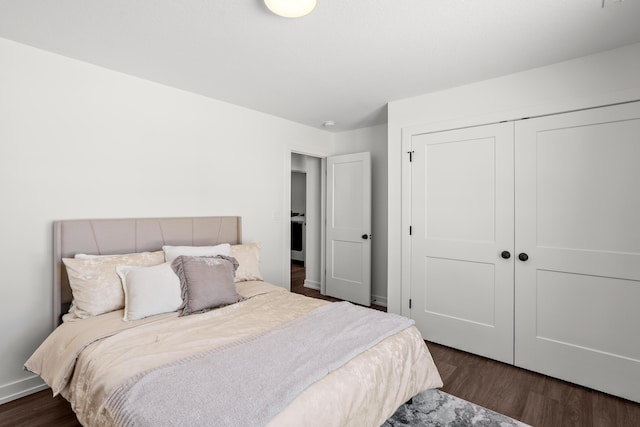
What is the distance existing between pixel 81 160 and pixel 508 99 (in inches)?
136

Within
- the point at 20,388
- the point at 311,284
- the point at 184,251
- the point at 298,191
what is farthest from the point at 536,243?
the point at 298,191

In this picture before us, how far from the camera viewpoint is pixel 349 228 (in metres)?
4.28

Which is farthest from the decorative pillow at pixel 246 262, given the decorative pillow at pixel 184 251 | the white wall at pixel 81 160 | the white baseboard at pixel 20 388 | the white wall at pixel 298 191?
the white wall at pixel 298 191

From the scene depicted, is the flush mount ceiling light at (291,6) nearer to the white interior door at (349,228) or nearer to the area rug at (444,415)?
the area rug at (444,415)

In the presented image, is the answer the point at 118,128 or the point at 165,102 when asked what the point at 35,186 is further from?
the point at 165,102

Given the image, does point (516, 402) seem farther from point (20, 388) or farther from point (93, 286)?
point (20, 388)

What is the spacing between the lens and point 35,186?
7.15ft

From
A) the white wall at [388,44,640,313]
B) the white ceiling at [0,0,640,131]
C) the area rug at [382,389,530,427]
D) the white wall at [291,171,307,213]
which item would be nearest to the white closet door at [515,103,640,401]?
the white wall at [388,44,640,313]

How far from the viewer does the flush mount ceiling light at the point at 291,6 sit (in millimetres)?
1546

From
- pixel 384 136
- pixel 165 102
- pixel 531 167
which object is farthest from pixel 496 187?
pixel 165 102

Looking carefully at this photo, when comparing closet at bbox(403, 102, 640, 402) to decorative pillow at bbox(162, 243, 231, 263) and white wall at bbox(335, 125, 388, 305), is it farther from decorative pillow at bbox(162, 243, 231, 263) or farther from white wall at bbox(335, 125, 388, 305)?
decorative pillow at bbox(162, 243, 231, 263)

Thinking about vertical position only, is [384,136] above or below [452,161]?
above

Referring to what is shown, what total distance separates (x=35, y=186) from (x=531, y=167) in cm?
372

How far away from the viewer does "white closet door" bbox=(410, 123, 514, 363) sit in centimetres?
266
